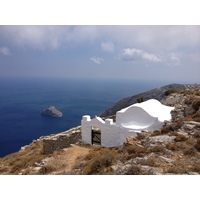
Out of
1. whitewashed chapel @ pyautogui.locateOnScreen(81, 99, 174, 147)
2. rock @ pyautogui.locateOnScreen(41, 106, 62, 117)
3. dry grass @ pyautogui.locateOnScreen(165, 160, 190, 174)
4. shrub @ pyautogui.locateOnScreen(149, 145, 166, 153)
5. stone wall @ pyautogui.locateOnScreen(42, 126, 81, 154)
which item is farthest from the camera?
rock @ pyautogui.locateOnScreen(41, 106, 62, 117)

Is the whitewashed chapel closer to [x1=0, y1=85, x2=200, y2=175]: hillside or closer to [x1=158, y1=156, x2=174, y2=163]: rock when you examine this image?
[x1=0, y1=85, x2=200, y2=175]: hillside

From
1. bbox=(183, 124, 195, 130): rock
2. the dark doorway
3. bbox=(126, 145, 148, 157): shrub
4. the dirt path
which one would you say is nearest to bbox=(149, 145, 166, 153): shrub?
bbox=(126, 145, 148, 157): shrub

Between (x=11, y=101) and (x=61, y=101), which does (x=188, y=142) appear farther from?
(x=61, y=101)

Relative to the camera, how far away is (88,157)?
8.33 m

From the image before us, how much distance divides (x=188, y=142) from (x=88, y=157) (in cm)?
387

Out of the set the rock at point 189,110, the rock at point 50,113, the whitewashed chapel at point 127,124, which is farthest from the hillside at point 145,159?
the rock at point 50,113

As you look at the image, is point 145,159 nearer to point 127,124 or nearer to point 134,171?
point 134,171

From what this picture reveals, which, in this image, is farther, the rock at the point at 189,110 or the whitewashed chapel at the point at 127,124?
the rock at the point at 189,110

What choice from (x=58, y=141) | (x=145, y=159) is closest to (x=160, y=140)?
(x=145, y=159)

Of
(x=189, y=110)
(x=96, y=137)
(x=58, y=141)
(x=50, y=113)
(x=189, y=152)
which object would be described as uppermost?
(x=189, y=110)

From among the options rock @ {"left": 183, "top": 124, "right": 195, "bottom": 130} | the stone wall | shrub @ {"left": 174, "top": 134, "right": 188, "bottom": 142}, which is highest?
rock @ {"left": 183, "top": 124, "right": 195, "bottom": 130}

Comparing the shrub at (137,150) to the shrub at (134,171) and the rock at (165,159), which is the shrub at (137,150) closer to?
the rock at (165,159)

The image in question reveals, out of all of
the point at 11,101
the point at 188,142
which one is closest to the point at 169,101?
the point at 188,142

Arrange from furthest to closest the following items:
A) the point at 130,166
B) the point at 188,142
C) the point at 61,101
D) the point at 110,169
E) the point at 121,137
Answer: the point at 61,101 → the point at 121,137 → the point at 188,142 → the point at 110,169 → the point at 130,166
